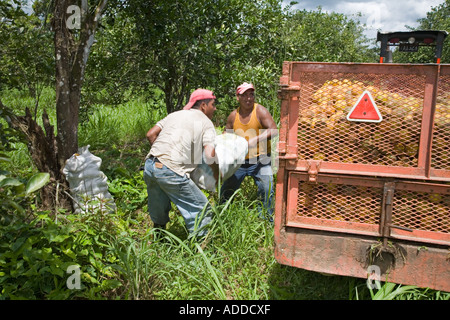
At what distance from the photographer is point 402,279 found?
251 centimetres

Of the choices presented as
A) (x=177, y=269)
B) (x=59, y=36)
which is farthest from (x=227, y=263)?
(x=59, y=36)

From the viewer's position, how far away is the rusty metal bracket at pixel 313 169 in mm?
2560

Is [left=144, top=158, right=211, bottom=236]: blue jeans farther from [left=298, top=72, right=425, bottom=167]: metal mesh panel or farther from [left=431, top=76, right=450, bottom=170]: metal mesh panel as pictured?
[left=431, top=76, right=450, bottom=170]: metal mesh panel

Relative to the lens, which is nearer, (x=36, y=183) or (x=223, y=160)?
(x=36, y=183)

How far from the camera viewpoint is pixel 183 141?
11.6ft

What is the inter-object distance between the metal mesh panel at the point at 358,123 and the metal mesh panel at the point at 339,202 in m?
0.18

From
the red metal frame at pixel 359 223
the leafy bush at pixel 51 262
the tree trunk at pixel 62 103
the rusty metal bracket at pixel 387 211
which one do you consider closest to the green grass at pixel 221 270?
the leafy bush at pixel 51 262

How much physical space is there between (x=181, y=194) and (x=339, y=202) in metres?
1.47

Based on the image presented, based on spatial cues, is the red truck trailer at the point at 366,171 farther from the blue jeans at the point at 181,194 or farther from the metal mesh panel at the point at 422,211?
the blue jeans at the point at 181,194

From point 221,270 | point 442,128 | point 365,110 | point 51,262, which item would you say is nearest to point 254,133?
point 221,270

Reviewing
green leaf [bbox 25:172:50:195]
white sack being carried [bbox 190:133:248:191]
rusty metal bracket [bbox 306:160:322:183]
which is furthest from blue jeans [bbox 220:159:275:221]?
green leaf [bbox 25:172:50:195]

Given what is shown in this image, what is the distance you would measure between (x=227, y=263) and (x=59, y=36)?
9.14ft

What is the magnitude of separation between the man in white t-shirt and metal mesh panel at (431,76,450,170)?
69.6 inches

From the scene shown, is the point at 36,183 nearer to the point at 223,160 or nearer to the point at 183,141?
the point at 183,141
